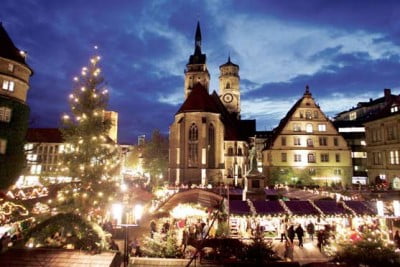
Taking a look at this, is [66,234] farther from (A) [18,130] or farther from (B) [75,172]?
(A) [18,130]

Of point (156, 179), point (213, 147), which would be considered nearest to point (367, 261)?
point (213, 147)

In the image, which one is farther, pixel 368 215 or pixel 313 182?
pixel 313 182

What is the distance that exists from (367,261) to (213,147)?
4332 centimetres

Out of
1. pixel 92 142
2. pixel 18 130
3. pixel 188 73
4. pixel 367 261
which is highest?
pixel 188 73

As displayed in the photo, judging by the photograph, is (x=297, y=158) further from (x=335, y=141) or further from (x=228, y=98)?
(x=228, y=98)

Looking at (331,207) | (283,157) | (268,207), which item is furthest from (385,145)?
(268,207)

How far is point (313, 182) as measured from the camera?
4241 centimetres

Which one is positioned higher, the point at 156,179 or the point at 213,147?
the point at 213,147

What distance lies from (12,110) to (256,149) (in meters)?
31.2

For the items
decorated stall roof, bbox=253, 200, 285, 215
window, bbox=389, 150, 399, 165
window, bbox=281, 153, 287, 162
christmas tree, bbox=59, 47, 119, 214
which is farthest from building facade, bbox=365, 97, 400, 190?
christmas tree, bbox=59, 47, 119, 214

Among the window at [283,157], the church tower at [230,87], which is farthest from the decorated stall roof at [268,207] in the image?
the church tower at [230,87]

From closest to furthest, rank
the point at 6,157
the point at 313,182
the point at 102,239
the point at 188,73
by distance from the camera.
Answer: the point at 102,239 < the point at 6,157 < the point at 313,182 < the point at 188,73

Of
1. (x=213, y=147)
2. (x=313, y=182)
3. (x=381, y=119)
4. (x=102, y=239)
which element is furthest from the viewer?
(x=213, y=147)

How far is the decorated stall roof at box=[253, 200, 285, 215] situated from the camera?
696 inches
